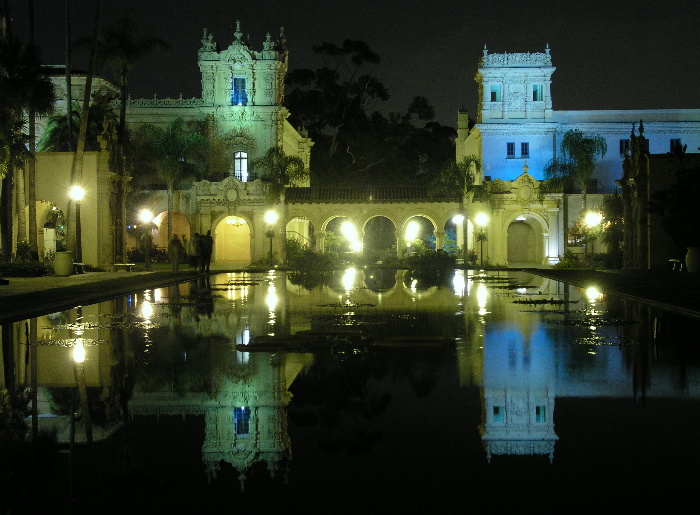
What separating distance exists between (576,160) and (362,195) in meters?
16.0

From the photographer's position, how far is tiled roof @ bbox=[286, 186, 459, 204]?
2283 inches

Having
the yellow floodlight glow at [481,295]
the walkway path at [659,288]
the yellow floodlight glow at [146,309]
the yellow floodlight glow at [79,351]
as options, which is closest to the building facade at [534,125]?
the walkway path at [659,288]

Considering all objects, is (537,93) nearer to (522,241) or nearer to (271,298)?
(522,241)

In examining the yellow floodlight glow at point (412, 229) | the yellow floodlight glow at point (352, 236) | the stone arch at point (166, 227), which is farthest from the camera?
the yellow floodlight glow at point (412, 229)

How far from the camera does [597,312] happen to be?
2014cm

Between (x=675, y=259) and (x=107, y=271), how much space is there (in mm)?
25613

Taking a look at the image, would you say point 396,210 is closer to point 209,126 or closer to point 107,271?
point 209,126

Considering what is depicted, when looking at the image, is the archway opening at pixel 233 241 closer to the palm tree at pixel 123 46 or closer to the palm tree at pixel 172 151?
the palm tree at pixel 172 151

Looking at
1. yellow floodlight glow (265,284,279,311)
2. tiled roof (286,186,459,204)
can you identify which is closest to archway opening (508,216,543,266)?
tiled roof (286,186,459,204)

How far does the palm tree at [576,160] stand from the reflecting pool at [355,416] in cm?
4496

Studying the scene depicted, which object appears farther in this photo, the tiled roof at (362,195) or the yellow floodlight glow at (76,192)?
the tiled roof at (362,195)

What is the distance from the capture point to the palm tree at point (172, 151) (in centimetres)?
5597

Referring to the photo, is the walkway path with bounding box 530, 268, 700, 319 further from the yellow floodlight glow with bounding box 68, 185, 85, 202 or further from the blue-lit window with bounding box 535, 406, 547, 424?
the yellow floodlight glow with bounding box 68, 185, 85, 202

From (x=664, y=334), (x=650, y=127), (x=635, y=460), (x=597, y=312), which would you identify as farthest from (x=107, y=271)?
(x=650, y=127)
